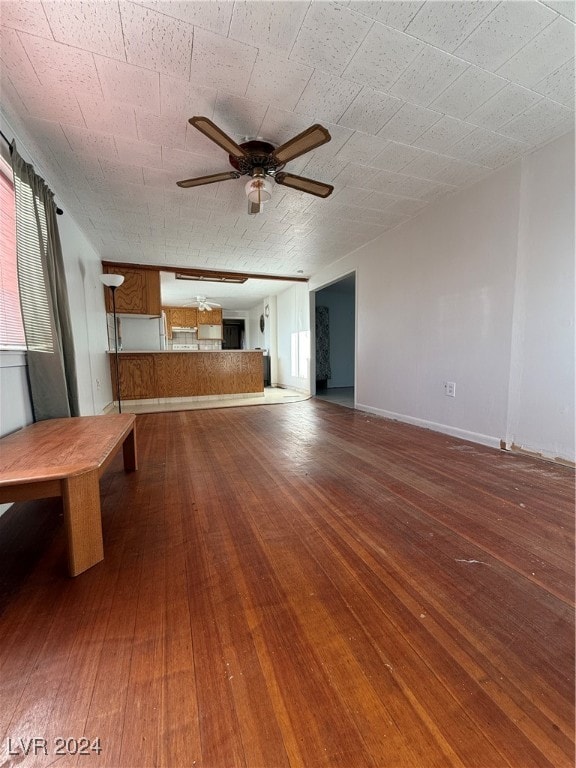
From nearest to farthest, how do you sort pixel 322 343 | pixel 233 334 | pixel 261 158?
pixel 261 158
pixel 322 343
pixel 233 334

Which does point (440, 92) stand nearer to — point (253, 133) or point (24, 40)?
point (253, 133)

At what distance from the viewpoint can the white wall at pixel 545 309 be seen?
2262 mm

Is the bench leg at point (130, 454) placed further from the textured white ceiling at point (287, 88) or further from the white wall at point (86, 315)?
the textured white ceiling at point (287, 88)

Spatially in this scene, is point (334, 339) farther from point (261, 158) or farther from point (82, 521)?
point (82, 521)

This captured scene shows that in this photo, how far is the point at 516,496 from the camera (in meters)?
1.88

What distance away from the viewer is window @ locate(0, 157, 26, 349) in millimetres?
1857

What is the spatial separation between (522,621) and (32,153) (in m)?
3.97

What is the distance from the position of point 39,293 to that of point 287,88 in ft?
6.88

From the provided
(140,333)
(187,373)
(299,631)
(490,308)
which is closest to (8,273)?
(299,631)

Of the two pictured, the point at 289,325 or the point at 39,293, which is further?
the point at 289,325

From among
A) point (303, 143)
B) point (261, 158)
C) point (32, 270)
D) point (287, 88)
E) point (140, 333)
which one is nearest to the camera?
point (287, 88)

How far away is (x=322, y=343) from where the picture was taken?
7.35 meters

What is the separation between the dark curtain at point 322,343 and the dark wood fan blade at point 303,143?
5198 mm

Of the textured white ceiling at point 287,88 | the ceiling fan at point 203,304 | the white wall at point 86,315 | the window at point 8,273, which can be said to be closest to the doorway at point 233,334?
the ceiling fan at point 203,304
